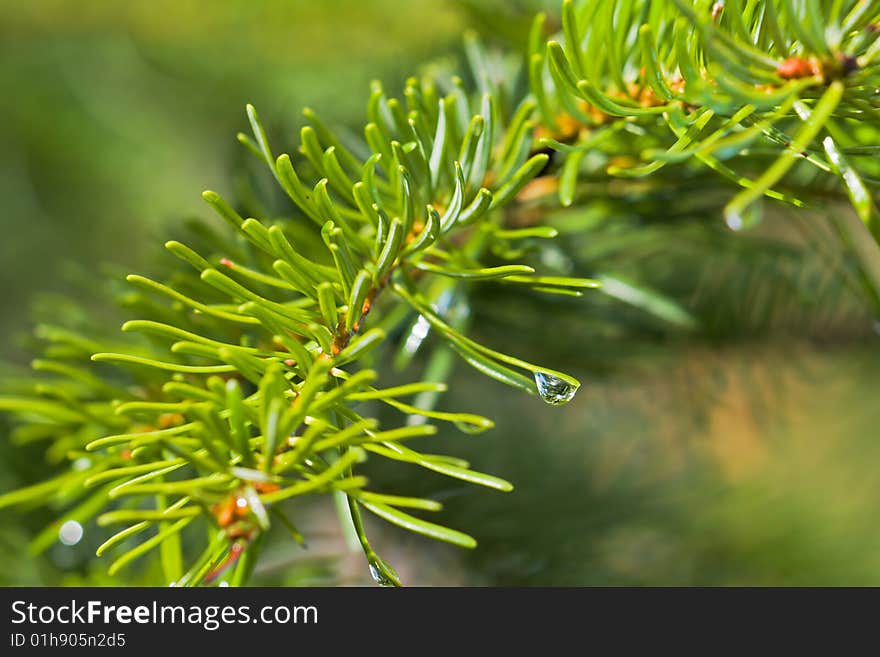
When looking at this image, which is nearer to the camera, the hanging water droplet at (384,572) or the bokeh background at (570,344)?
the hanging water droplet at (384,572)

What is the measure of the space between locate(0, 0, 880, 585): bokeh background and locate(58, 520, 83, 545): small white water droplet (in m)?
0.02

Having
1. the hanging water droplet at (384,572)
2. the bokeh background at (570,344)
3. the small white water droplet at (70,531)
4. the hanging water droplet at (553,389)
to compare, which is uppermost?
the bokeh background at (570,344)

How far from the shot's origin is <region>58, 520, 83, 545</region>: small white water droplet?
28 cm

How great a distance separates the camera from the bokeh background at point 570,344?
38 cm

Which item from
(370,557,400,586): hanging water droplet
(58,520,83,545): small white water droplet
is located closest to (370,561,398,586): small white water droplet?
(370,557,400,586): hanging water droplet

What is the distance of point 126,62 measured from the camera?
67 centimetres

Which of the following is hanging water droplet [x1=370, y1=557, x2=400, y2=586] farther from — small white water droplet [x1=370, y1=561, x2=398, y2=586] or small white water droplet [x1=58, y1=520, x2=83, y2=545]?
small white water droplet [x1=58, y1=520, x2=83, y2=545]

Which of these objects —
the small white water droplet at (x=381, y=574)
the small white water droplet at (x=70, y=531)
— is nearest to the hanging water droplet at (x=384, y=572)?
the small white water droplet at (x=381, y=574)

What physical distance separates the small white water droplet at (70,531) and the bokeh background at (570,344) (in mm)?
24

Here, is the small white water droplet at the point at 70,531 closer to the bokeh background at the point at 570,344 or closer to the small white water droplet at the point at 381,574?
the bokeh background at the point at 570,344

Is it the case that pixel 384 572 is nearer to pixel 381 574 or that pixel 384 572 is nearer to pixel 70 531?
pixel 381 574

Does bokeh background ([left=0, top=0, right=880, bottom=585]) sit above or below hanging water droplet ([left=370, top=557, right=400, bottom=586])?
above

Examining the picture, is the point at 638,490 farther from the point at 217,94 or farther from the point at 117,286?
the point at 217,94

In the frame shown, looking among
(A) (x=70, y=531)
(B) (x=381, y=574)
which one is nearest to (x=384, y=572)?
(B) (x=381, y=574)
